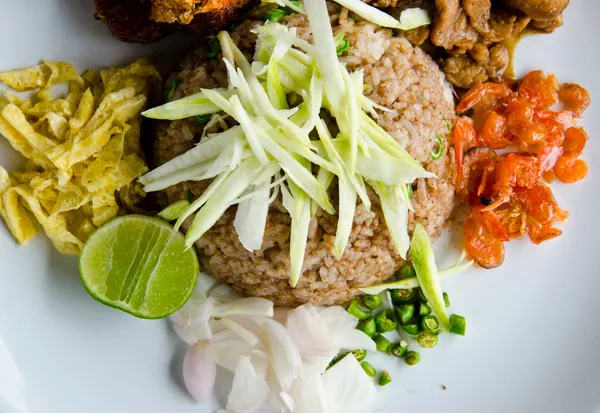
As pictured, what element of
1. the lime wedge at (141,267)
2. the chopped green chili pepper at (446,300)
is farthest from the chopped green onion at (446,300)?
the lime wedge at (141,267)

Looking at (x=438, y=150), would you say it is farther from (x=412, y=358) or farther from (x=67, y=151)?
(x=67, y=151)

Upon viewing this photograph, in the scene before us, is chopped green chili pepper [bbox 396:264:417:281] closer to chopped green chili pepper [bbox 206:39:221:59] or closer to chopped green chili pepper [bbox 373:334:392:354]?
chopped green chili pepper [bbox 373:334:392:354]

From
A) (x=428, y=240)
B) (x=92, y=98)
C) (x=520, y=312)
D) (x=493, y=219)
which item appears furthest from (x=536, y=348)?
(x=92, y=98)

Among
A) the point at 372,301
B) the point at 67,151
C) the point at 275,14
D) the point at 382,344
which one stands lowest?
the point at 382,344

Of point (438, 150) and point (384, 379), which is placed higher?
point (438, 150)

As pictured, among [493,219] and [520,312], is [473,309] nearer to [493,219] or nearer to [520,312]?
[520,312]

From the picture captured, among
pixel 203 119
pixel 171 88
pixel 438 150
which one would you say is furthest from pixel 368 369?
pixel 171 88
